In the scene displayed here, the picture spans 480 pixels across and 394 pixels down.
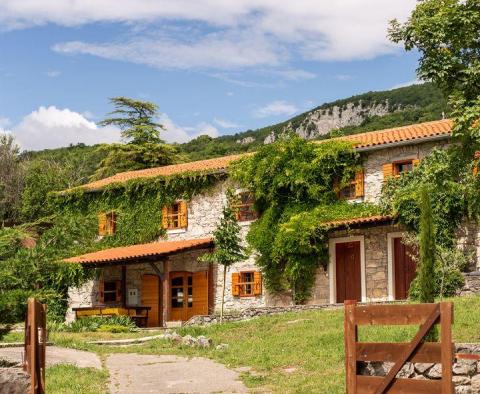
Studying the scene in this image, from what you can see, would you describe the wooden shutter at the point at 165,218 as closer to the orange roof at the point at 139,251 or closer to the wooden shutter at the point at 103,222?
the orange roof at the point at 139,251

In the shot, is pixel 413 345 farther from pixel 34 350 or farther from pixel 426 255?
pixel 426 255

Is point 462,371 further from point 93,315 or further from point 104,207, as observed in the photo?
point 104,207

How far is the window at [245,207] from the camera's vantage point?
2856cm

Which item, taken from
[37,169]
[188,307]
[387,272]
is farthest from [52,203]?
[387,272]

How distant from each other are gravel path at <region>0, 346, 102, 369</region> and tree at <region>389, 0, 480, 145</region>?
26.4 feet

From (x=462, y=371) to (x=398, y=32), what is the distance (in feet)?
24.2

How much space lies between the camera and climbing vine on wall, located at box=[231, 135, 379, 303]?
85.0ft

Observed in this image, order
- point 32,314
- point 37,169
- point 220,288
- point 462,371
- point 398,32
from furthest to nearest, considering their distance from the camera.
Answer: point 37,169, point 220,288, point 398,32, point 462,371, point 32,314

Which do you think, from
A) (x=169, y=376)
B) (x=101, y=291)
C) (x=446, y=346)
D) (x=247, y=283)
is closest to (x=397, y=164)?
(x=247, y=283)

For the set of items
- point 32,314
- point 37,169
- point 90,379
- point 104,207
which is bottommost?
point 90,379

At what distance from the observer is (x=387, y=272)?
2481cm

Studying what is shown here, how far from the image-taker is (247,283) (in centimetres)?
2808

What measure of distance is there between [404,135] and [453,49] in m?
11.2

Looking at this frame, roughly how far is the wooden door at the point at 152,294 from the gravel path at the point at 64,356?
38.4 ft
